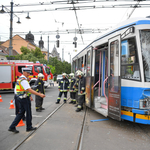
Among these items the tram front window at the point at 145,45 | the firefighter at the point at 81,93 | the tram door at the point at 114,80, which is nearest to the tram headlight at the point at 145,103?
the tram door at the point at 114,80

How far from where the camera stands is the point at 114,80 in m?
4.80

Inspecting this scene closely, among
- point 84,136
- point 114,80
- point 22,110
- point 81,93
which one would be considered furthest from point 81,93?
point 22,110

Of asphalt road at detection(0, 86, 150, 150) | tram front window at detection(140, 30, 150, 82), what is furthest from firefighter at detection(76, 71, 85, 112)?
tram front window at detection(140, 30, 150, 82)

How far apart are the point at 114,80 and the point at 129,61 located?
2.38 feet

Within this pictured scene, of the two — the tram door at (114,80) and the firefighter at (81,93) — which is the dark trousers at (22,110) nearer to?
the tram door at (114,80)

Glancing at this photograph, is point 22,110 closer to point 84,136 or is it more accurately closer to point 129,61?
point 84,136

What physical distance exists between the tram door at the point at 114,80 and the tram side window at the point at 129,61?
0.54ft

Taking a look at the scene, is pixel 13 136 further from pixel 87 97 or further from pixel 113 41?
pixel 113 41

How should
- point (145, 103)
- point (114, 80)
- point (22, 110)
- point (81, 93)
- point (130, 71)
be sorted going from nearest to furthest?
1. point (145, 103)
2. point (22, 110)
3. point (130, 71)
4. point (114, 80)
5. point (81, 93)

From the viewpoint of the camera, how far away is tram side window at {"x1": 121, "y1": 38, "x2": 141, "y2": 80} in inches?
176

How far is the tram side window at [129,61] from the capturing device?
447 centimetres

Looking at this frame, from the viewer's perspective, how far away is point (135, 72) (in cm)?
447

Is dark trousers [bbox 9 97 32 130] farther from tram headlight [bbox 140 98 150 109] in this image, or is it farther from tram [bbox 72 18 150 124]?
tram headlight [bbox 140 98 150 109]

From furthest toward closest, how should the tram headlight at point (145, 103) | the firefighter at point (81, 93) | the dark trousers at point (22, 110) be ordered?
the firefighter at point (81, 93)
the dark trousers at point (22, 110)
the tram headlight at point (145, 103)
